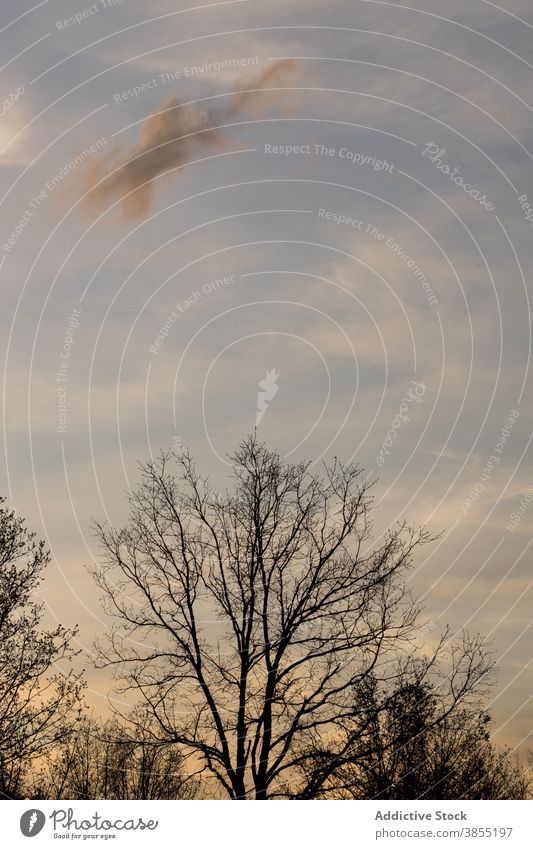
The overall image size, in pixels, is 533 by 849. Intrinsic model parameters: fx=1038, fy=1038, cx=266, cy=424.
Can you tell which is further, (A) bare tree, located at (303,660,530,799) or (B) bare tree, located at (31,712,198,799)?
(B) bare tree, located at (31,712,198,799)
